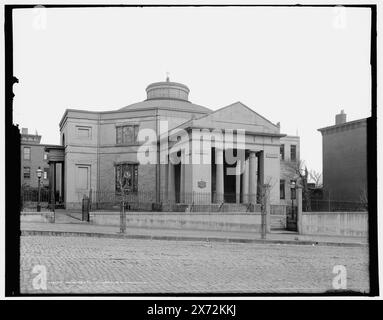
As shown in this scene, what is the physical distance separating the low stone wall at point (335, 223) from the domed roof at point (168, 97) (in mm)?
19752

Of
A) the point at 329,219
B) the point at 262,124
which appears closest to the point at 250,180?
the point at 262,124

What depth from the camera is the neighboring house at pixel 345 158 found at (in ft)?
111

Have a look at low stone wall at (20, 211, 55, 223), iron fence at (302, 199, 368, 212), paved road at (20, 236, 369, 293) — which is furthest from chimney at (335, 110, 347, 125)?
low stone wall at (20, 211, 55, 223)

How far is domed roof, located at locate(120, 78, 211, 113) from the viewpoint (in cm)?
4100

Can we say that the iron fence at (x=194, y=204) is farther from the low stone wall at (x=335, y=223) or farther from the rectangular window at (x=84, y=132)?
the rectangular window at (x=84, y=132)

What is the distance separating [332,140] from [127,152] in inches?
746

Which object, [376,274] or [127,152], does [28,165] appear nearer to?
[127,152]

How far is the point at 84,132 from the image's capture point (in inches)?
1502

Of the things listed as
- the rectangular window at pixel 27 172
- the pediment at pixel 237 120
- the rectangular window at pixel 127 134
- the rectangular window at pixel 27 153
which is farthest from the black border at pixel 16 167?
the rectangular window at pixel 27 153

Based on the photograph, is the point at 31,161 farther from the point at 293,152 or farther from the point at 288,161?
the point at 293,152

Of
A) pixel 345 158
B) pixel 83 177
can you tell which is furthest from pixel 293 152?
pixel 83 177

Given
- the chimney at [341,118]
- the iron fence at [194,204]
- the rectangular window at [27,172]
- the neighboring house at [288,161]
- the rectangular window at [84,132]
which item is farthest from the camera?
the rectangular window at [27,172]

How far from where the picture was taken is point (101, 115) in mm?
38656

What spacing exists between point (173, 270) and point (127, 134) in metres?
29.6
